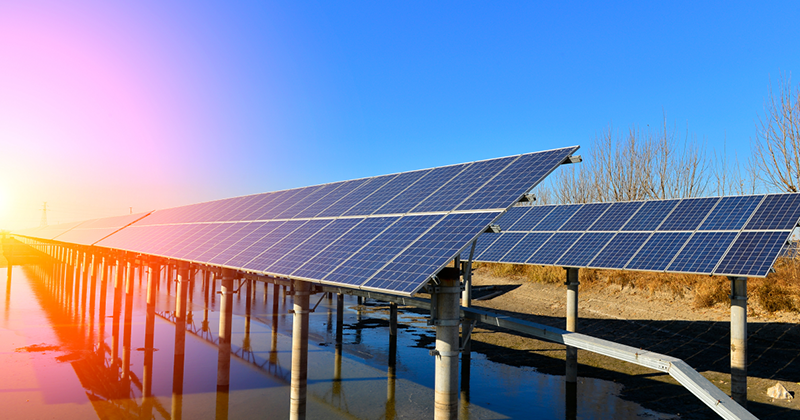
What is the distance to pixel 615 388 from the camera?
19672 mm

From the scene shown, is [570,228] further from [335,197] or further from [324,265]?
[324,265]

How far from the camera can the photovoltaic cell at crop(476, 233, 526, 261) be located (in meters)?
22.0

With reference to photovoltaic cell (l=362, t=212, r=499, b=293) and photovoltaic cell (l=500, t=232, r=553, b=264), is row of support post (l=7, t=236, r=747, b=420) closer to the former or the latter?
photovoltaic cell (l=362, t=212, r=499, b=293)

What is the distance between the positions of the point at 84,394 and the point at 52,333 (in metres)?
16.4

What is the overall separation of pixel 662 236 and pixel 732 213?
2698 millimetres

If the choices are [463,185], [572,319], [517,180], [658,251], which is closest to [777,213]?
[658,251]

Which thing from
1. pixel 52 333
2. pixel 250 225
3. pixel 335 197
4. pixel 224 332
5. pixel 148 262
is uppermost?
pixel 335 197

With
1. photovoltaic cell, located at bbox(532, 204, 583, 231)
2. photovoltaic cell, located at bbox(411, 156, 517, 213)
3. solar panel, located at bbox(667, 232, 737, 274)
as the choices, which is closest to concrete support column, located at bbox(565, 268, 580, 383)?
photovoltaic cell, located at bbox(532, 204, 583, 231)

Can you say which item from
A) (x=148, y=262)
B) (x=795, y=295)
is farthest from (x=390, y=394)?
(x=795, y=295)

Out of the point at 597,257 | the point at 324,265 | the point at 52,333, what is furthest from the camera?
the point at 52,333

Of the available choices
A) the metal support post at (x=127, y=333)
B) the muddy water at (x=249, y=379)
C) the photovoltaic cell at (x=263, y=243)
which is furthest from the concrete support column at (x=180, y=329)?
the photovoltaic cell at (x=263, y=243)

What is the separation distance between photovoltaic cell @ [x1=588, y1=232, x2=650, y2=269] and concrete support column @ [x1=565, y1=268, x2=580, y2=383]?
66.4 inches

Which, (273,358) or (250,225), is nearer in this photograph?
(250,225)

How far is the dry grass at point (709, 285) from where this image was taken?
26.4m
